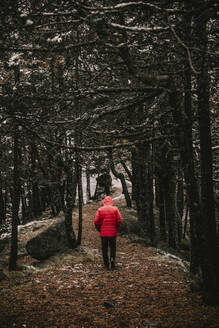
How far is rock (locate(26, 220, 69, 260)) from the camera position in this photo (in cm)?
895

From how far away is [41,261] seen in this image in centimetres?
891

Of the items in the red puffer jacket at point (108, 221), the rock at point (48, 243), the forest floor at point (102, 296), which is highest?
the red puffer jacket at point (108, 221)

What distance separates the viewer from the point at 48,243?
30.3 feet

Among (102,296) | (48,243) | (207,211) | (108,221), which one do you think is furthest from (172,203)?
(207,211)

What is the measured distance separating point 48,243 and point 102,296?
3859mm

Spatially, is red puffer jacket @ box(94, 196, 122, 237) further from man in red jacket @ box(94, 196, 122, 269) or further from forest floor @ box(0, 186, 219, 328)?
forest floor @ box(0, 186, 219, 328)

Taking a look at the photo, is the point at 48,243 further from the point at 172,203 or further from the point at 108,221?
the point at 172,203

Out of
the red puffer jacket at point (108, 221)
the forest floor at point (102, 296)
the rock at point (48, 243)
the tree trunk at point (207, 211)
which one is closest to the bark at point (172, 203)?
the forest floor at point (102, 296)

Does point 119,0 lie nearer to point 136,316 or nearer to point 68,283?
point 136,316

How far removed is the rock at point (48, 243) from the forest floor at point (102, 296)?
0.42 metres

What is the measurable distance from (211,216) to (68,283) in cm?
434

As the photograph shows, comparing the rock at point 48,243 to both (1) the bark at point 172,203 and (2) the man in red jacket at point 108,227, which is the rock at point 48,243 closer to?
(2) the man in red jacket at point 108,227

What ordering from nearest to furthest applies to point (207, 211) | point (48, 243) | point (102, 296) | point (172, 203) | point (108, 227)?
point (207, 211)
point (102, 296)
point (108, 227)
point (48, 243)
point (172, 203)

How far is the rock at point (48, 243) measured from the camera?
352 inches
